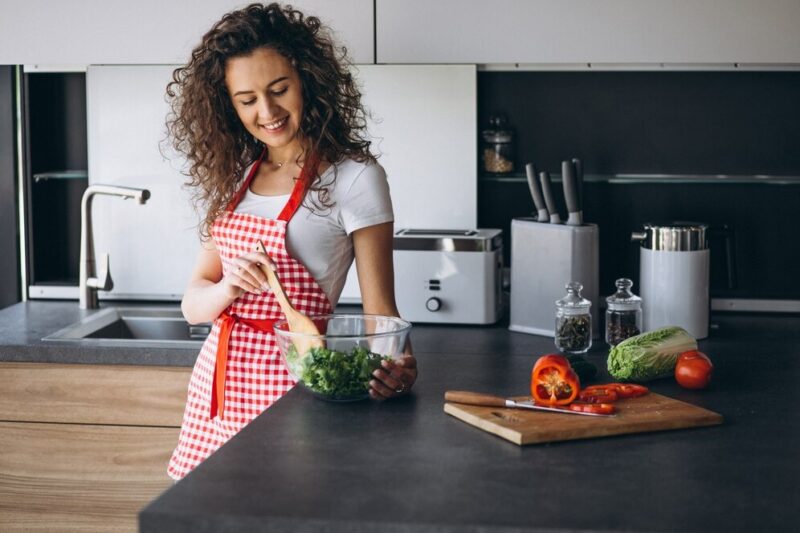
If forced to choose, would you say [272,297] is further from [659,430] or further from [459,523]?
[459,523]

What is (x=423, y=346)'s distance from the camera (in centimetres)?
235

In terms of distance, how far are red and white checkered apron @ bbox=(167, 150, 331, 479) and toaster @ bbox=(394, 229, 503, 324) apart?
0.71 m

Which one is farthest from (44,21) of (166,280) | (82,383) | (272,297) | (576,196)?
(576,196)

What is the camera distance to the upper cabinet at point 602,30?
2.49m

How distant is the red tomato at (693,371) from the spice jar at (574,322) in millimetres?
431

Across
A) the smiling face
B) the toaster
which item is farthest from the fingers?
the toaster

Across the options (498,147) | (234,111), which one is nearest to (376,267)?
(234,111)

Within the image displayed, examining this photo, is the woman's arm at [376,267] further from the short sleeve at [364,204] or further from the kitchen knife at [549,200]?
the kitchen knife at [549,200]

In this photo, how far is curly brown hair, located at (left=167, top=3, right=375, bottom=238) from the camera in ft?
6.19

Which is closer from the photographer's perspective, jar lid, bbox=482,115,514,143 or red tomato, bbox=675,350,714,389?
red tomato, bbox=675,350,714,389

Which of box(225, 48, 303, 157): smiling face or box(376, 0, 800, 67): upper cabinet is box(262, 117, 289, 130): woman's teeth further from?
box(376, 0, 800, 67): upper cabinet

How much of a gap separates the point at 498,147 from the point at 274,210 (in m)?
1.03

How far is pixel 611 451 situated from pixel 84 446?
141cm

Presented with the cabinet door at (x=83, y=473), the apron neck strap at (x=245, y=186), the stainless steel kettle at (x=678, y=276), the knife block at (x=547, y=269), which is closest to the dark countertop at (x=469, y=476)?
the apron neck strap at (x=245, y=186)
